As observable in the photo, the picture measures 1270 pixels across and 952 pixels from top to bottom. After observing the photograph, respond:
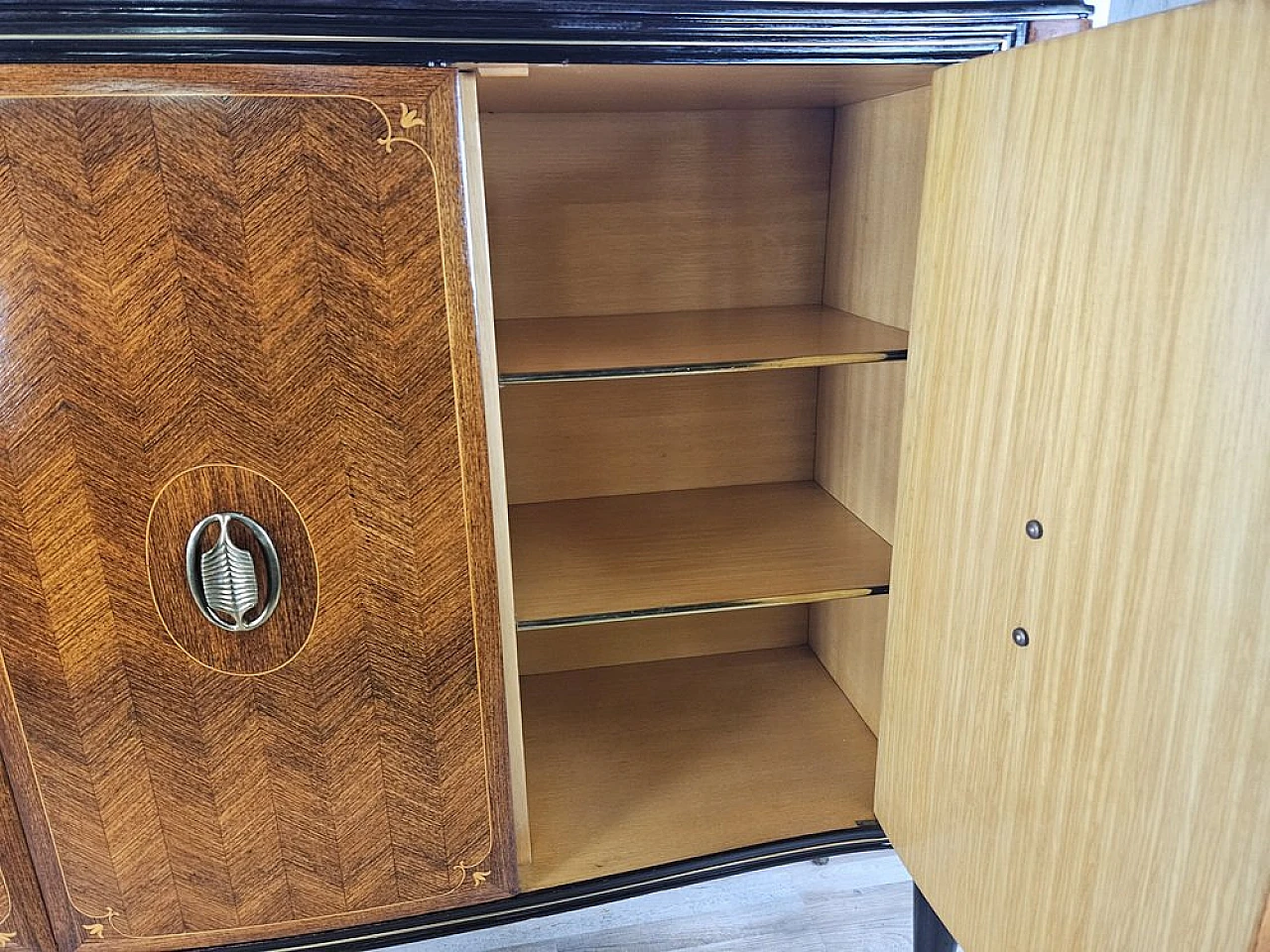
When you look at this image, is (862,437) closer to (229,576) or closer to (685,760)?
(685,760)

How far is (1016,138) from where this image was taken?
25.8 inches

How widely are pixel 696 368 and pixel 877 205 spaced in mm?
346

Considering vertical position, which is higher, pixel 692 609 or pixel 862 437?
pixel 862 437

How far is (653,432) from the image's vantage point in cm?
122

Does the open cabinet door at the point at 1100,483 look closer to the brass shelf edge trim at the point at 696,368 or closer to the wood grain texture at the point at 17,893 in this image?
the brass shelf edge trim at the point at 696,368

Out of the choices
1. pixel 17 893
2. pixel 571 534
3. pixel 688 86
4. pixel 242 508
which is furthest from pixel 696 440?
pixel 17 893

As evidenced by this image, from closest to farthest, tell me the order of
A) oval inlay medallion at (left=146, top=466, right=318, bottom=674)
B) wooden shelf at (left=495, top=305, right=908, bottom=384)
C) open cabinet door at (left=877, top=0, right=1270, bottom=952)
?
open cabinet door at (left=877, top=0, right=1270, bottom=952) → oval inlay medallion at (left=146, top=466, right=318, bottom=674) → wooden shelf at (left=495, top=305, right=908, bottom=384)

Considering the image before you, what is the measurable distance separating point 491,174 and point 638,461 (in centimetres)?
41

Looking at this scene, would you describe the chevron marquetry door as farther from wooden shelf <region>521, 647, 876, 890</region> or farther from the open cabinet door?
the open cabinet door

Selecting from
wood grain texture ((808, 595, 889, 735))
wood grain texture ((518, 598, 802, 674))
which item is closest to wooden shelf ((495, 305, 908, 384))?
wood grain texture ((808, 595, 889, 735))

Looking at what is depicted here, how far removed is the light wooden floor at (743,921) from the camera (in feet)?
3.83

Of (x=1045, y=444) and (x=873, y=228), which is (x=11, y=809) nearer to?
(x=1045, y=444)

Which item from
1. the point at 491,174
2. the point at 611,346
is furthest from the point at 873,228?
the point at 491,174

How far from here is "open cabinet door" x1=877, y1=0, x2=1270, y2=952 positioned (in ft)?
1.66
